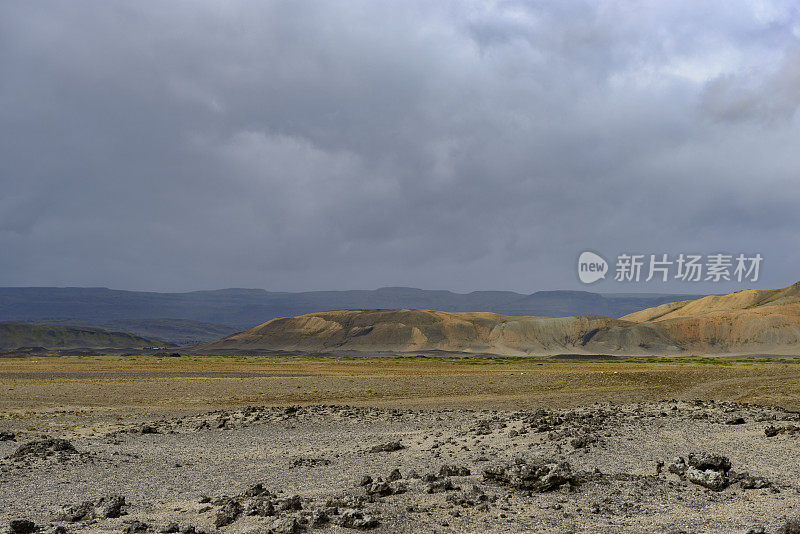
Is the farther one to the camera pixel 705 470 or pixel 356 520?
pixel 705 470

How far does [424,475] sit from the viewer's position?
43.5 ft

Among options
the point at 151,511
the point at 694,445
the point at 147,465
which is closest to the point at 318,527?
the point at 151,511

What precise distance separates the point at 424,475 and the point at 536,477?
2.56 meters

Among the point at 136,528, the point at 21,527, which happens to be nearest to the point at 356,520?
the point at 136,528

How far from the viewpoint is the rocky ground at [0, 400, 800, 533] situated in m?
10.4

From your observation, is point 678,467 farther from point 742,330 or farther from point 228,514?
point 742,330

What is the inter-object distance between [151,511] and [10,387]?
44.7 meters

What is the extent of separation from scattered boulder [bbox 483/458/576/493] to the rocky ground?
28mm

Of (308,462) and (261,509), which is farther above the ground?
(261,509)

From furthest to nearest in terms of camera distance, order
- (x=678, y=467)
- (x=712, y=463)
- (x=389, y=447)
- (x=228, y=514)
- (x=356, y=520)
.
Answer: (x=389, y=447), (x=678, y=467), (x=712, y=463), (x=228, y=514), (x=356, y=520)

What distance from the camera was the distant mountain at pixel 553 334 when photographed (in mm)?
156000

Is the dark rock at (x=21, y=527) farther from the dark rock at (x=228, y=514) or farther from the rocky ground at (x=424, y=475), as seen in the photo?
the dark rock at (x=228, y=514)

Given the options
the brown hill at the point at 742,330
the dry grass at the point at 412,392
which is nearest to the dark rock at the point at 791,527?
the dry grass at the point at 412,392

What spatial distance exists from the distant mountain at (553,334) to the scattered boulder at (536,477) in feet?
504
